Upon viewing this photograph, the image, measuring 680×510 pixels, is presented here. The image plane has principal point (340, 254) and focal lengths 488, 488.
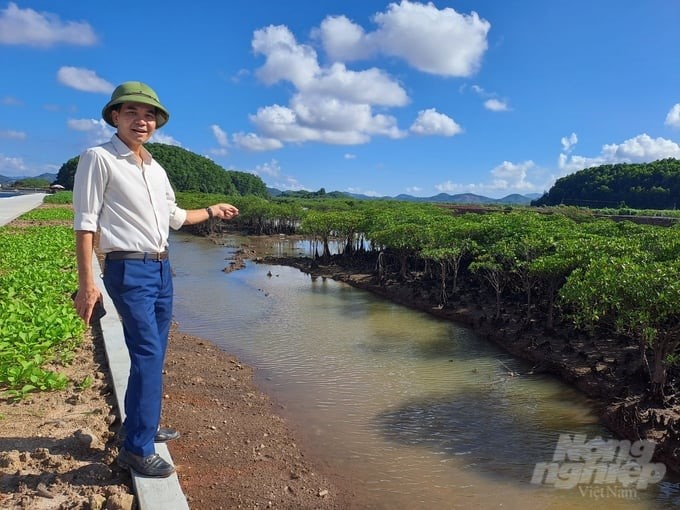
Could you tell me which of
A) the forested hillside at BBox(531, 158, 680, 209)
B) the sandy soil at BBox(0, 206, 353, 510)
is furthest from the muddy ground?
the forested hillside at BBox(531, 158, 680, 209)

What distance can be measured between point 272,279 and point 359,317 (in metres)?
7.34

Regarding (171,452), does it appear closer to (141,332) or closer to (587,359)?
(141,332)

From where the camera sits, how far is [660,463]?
6195mm

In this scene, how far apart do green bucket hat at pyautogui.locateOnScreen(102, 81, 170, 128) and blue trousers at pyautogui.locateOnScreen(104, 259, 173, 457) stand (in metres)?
1.02

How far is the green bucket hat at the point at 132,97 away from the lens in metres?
3.19

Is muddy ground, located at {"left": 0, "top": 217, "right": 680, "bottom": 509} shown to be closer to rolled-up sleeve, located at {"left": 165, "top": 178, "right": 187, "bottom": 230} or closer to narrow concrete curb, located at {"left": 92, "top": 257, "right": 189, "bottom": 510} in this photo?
narrow concrete curb, located at {"left": 92, "top": 257, "right": 189, "bottom": 510}

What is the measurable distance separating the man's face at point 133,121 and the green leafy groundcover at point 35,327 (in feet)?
10.1

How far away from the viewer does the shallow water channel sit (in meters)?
5.56

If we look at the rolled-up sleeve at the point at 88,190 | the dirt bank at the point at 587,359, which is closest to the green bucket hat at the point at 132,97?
the rolled-up sleeve at the point at 88,190

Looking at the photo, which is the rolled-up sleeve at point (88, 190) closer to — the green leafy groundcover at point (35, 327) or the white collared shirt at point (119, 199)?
the white collared shirt at point (119, 199)

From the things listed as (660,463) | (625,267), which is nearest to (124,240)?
(660,463)

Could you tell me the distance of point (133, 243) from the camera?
10.6 feet

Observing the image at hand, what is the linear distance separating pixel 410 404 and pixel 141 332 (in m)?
5.77

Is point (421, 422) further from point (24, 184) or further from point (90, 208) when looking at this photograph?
point (24, 184)
